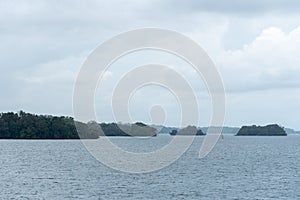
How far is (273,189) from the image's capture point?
6006 centimetres

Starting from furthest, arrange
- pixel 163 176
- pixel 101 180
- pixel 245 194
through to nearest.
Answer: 1. pixel 163 176
2. pixel 101 180
3. pixel 245 194

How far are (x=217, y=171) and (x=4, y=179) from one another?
94.1ft

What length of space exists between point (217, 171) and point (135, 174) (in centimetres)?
1340

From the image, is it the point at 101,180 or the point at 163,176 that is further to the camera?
the point at 163,176

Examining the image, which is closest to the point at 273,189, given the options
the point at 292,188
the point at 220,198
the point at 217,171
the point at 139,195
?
the point at 292,188

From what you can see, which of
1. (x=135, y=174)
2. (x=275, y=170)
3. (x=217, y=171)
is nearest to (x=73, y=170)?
(x=135, y=174)

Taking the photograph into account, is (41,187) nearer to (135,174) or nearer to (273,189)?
(135,174)

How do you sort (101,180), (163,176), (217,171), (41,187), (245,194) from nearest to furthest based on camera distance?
(245,194) → (41,187) → (101,180) → (163,176) → (217,171)

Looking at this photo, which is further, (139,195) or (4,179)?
(4,179)

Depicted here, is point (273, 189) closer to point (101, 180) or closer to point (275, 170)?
point (101, 180)

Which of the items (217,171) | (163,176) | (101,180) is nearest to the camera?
(101,180)

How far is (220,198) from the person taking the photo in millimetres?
52750

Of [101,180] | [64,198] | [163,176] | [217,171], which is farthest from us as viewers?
[217,171]

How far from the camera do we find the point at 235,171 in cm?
8162
